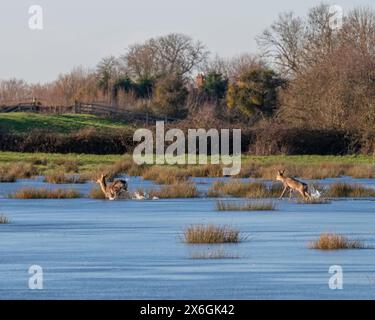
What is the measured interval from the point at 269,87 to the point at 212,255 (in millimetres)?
59836

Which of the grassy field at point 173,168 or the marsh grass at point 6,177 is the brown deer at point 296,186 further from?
the marsh grass at point 6,177

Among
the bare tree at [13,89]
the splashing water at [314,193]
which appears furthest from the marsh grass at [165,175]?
the bare tree at [13,89]

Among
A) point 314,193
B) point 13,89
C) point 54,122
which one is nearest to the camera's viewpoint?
point 314,193

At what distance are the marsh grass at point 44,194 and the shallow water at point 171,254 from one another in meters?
3.32

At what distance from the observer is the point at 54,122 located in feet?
242

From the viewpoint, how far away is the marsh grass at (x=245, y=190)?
106 feet

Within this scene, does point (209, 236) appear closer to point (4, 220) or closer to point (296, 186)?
point (4, 220)

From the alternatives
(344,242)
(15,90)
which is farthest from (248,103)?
(344,242)

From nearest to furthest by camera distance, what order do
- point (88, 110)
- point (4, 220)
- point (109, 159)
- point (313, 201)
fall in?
point (4, 220) < point (313, 201) < point (109, 159) < point (88, 110)

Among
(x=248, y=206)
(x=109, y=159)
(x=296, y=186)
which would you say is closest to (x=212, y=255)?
(x=248, y=206)

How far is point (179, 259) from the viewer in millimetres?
17594
